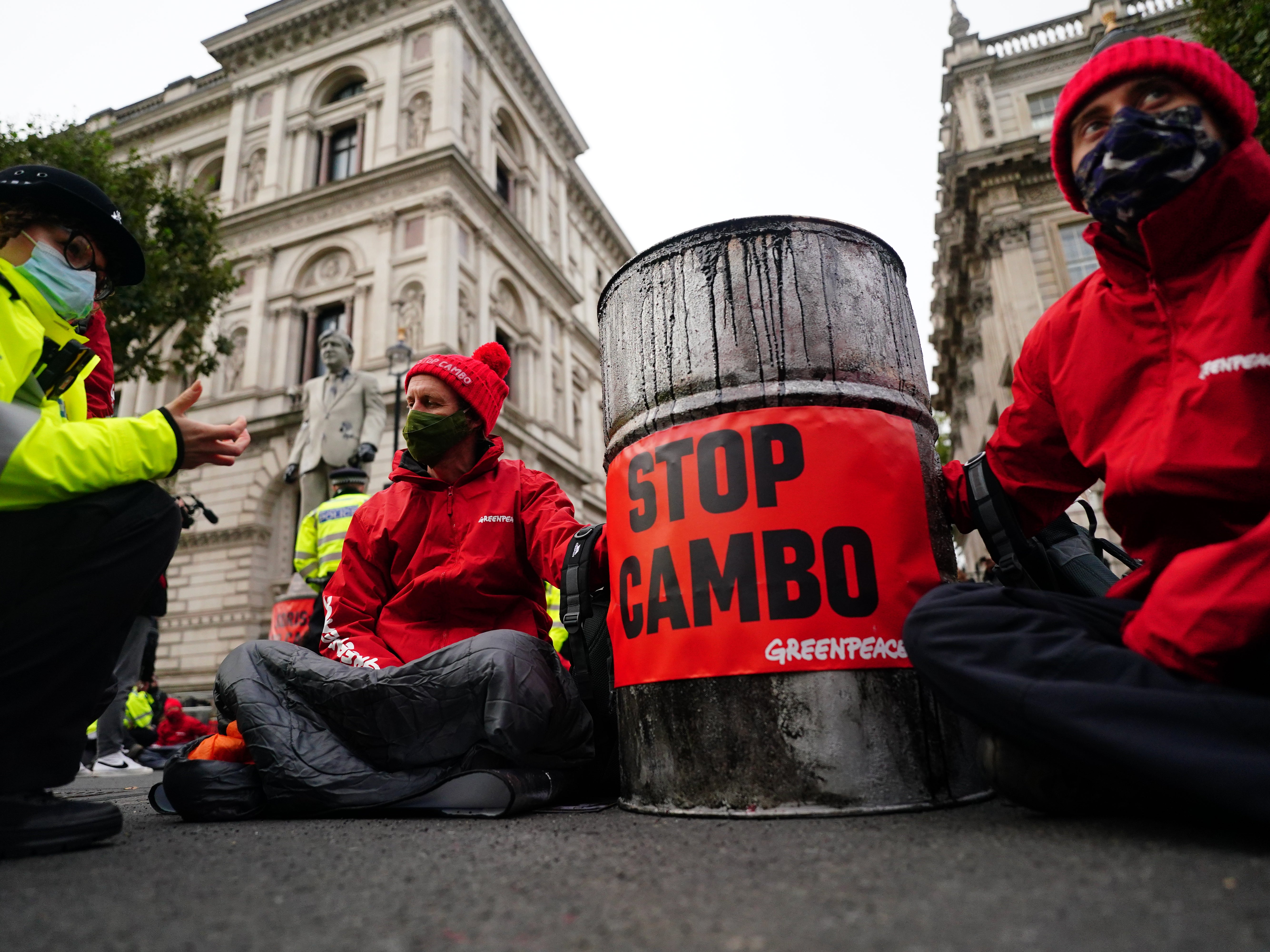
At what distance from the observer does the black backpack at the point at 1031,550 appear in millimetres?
1908

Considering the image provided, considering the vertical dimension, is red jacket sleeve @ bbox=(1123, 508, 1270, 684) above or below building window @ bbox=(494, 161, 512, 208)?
below

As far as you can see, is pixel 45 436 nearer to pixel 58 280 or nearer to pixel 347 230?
pixel 58 280

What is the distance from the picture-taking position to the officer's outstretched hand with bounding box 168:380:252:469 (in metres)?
1.70

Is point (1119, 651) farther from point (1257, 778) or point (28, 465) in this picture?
point (28, 465)

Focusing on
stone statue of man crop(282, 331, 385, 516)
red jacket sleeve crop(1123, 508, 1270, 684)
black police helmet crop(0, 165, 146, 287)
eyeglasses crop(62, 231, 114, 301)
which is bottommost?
red jacket sleeve crop(1123, 508, 1270, 684)

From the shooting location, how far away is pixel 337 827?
6.00ft

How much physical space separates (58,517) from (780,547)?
4.88ft

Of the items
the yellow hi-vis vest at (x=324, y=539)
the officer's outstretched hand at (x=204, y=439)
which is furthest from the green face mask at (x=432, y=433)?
the yellow hi-vis vest at (x=324, y=539)

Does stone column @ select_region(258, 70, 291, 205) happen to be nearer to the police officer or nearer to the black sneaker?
the police officer

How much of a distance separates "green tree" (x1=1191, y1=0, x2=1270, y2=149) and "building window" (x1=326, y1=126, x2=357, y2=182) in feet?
58.7

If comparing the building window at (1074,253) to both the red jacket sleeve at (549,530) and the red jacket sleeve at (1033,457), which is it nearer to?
the red jacket sleeve at (1033,457)

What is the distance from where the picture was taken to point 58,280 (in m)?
1.78

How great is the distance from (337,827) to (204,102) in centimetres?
2513

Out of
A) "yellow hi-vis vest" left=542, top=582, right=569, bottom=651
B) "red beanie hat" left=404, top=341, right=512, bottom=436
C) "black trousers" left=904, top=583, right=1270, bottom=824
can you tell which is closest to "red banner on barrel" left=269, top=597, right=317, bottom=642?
"yellow hi-vis vest" left=542, top=582, right=569, bottom=651
